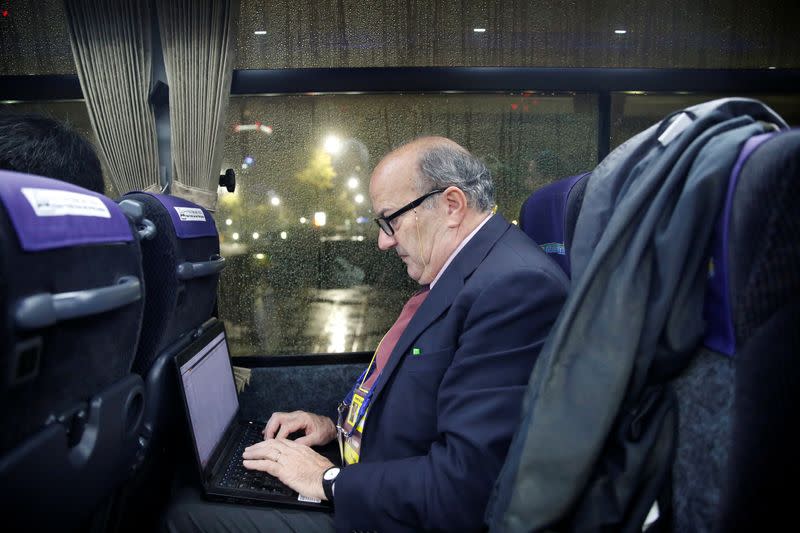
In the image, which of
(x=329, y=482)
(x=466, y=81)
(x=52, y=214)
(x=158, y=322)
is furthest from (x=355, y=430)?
(x=466, y=81)

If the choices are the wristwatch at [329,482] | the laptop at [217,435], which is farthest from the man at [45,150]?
the wristwatch at [329,482]

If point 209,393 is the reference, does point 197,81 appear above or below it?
above

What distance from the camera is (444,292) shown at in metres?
1.40

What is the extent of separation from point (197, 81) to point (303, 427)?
155 cm

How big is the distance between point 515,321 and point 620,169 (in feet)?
1.44

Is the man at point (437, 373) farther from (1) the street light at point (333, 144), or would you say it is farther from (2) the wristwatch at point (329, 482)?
(1) the street light at point (333, 144)

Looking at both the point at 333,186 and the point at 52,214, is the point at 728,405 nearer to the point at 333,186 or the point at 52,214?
the point at 52,214

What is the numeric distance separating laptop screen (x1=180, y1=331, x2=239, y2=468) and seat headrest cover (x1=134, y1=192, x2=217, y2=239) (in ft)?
1.19

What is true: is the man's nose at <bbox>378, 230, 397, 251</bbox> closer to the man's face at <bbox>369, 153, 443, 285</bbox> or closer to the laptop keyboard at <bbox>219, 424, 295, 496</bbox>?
the man's face at <bbox>369, 153, 443, 285</bbox>

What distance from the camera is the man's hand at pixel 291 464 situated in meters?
1.46

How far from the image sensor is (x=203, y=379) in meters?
1.55

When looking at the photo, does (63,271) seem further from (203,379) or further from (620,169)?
(620,169)

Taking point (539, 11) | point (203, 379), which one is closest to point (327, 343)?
point (203, 379)

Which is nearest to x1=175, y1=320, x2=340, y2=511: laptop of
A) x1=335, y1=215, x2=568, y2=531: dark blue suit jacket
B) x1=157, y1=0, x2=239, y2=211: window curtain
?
x1=335, y1=215, x2=568, y2=531: dark blue suit jacket
